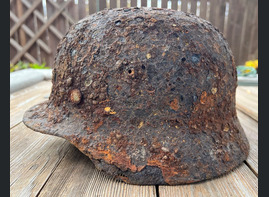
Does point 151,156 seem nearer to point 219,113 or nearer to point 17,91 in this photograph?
point 219,113

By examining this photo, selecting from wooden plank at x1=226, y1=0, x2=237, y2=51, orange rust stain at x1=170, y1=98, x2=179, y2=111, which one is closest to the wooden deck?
orange rust stain at x1=170, y1=98, x2=179, y2=111

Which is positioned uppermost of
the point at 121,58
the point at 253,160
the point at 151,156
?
the point at 121,58

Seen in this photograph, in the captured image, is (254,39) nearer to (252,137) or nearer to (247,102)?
(247,102)

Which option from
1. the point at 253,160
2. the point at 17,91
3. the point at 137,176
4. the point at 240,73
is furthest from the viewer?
the point at 240,73

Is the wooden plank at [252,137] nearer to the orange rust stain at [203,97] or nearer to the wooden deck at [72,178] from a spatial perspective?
the wooden deck at [72,178]

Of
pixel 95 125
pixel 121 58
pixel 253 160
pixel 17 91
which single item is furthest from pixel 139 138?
pixel 17 91
